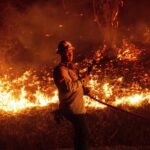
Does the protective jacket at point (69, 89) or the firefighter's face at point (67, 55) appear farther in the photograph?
the firefighter's face at point (67, 55)

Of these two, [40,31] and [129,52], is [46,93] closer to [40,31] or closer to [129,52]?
[129,52]

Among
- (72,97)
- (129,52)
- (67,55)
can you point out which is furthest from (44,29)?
(72,97)

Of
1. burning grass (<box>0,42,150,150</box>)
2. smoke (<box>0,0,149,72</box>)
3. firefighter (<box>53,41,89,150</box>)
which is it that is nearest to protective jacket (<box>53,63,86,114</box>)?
firefighter (<box>53,41,89,150</box>)

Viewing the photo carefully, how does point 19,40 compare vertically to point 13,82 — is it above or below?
above

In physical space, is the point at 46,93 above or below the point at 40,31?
below

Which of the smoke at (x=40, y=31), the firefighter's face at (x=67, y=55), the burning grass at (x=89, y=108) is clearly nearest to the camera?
the firefighter's face at (x=67, y=55)

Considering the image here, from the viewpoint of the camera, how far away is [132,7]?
1577cm

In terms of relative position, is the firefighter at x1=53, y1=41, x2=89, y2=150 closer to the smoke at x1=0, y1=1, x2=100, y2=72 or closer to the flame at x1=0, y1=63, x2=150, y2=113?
the flame at x1=0, y1=63, x2=150, y2=113

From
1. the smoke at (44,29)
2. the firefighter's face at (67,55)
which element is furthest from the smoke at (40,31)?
the firefighter's face at (67,55)

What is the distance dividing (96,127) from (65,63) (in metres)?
2.52

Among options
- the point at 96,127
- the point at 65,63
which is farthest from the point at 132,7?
the point at 65,63

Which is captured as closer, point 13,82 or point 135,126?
point 135,126

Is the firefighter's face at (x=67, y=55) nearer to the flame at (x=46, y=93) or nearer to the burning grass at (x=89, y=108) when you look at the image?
the burning grass at (x=89, y=108)

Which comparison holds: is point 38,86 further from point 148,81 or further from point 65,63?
point 65,63
